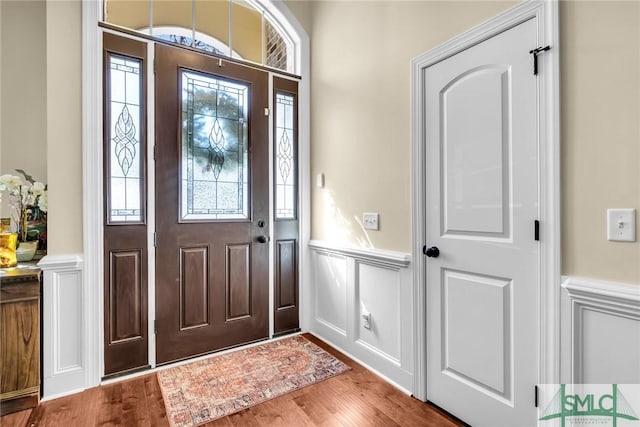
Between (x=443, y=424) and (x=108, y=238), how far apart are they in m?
2.33

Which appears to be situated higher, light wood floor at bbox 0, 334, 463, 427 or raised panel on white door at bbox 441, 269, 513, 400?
raised panel on white door at bbox 441, 269, 513, 400

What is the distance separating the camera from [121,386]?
Result: 6.86 ft

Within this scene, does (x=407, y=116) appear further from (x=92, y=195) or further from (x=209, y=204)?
(x=92, y=195)

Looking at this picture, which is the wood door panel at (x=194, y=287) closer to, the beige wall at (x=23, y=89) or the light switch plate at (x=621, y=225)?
the beige wall at (x=23, y=89)

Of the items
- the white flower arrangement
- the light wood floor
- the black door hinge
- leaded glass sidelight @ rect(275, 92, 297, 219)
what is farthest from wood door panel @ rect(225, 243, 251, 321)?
the black door hinge

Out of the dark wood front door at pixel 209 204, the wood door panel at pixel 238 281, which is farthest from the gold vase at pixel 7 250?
the wood door panel at pixel 238 281

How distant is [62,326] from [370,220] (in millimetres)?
2108

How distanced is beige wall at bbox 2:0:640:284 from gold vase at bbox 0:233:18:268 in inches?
9.3

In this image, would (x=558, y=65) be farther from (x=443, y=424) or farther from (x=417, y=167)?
(x=443, y=424)

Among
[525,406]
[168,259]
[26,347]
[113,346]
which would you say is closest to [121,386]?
[113,346]

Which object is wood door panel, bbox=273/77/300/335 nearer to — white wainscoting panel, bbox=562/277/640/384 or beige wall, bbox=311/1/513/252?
beige wall, bbox=311/1/513/252

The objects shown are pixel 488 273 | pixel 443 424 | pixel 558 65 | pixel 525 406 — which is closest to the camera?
pixel 558 65

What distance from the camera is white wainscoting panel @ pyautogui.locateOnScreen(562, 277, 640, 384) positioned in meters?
1.16

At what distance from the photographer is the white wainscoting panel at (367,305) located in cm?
205
